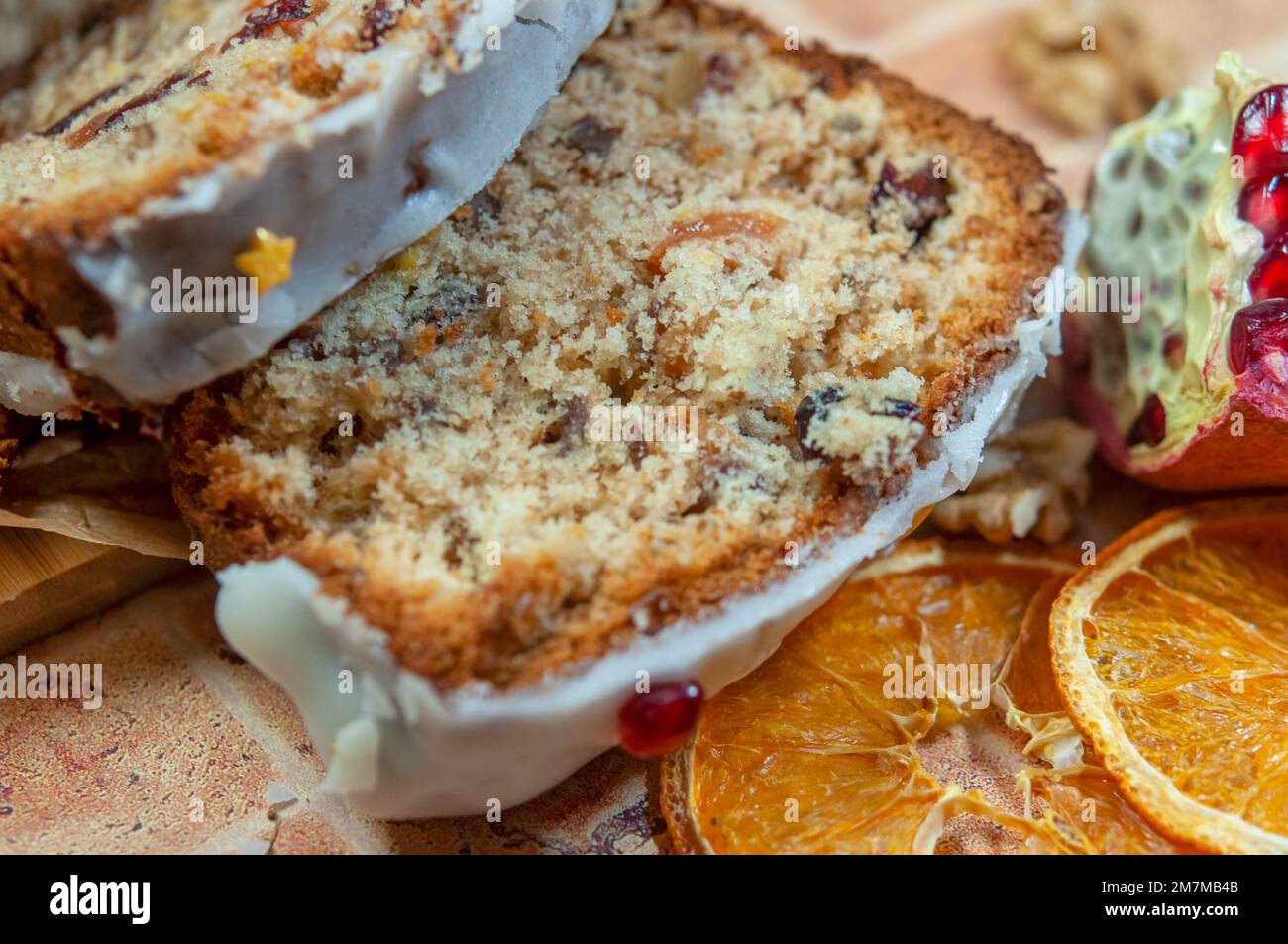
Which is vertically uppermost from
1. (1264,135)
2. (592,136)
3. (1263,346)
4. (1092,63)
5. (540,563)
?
(1092,63)

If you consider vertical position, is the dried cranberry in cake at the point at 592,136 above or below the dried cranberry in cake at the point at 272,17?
below

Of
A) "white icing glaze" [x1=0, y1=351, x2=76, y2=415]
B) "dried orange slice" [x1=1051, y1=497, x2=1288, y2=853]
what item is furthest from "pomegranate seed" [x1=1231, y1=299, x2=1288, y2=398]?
"white icing glaze" [x1=0, y1=351, x2=76, y2=415]

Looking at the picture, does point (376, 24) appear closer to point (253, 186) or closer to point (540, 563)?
point (253, 186)

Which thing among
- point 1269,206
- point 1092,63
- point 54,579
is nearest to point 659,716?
point 54,579

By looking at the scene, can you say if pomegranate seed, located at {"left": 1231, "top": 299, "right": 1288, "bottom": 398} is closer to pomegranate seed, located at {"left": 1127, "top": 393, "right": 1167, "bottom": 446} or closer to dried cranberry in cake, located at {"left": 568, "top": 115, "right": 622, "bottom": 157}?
pomegranate seed, located at {"left": 1127, "top": 393, "right": 1167, "bottom": 446}

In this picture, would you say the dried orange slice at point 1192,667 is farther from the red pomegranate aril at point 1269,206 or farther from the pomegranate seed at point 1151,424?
the red pomegranate aril at point 1269,206

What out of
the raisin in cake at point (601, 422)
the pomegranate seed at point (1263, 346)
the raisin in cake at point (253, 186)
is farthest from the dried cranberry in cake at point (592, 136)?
the pomegranate seed at point (1263, 346)
